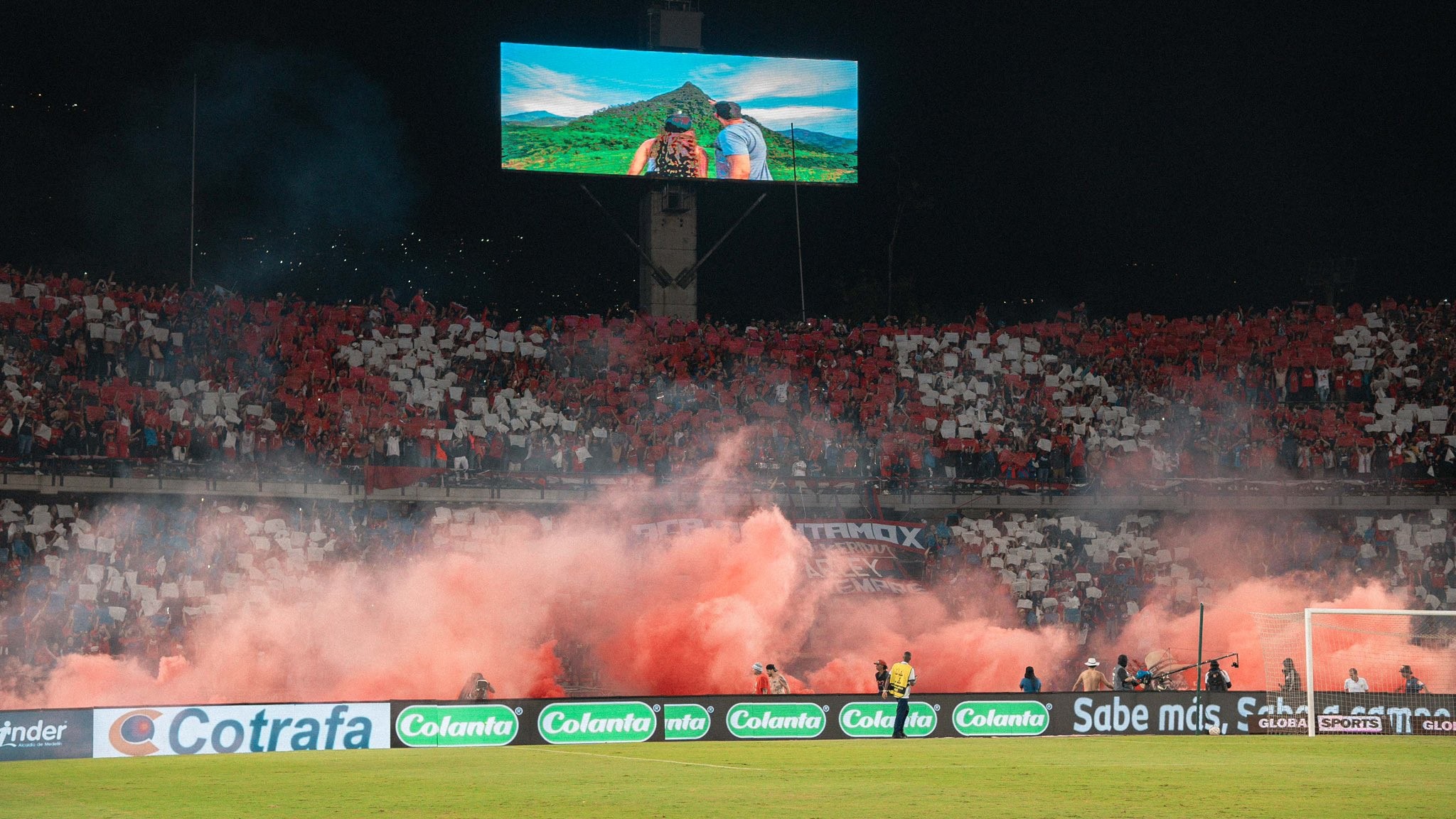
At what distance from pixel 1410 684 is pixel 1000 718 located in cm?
795

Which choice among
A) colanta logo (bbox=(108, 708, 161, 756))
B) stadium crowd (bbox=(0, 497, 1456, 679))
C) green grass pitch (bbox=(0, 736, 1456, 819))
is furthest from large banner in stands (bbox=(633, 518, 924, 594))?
colanta logo (bbox=(108, 708, 161, 756))

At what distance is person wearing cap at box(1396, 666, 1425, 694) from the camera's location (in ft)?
82.1

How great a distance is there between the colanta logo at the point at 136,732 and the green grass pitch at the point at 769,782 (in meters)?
0.50

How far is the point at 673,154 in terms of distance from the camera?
1373 inches

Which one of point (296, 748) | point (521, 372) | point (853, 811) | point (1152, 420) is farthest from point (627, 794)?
point (1152, 420)

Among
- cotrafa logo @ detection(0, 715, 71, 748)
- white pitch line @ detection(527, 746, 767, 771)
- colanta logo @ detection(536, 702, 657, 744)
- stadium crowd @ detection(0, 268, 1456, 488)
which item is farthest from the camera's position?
stadium crowd @ detection(0, 268, 1456, 488)

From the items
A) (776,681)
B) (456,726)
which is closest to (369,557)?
(456,726)

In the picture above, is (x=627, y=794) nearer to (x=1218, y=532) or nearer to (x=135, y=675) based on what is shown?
(x=135, y=675)

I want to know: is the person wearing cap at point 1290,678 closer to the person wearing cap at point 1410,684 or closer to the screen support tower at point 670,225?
the person wearing cap at point 1410,684

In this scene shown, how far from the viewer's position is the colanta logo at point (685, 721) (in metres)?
21.5

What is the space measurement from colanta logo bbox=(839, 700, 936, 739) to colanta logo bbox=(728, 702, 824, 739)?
1.41 feet

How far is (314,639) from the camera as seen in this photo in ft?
86.1

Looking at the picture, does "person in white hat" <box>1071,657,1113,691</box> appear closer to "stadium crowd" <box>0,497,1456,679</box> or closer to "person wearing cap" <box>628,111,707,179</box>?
"stadium crowd" <box>0,497,1456,679</box>

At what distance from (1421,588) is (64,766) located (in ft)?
85.8
